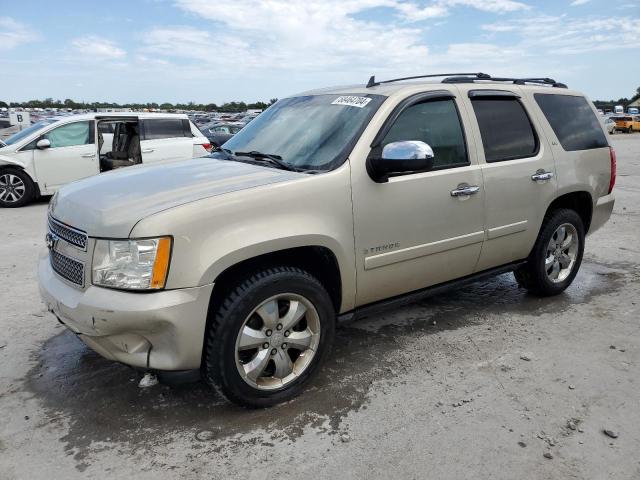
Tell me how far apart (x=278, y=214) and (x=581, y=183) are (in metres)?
3.05

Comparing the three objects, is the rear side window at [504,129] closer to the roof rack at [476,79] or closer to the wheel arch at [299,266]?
the roof rack at [476,79]

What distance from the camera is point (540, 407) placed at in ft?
9.77

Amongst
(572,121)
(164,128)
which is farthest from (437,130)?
(164,128)

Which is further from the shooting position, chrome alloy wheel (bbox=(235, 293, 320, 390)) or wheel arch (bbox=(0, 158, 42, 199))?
wheel arch (bbox=(0, 158, 42, 199))

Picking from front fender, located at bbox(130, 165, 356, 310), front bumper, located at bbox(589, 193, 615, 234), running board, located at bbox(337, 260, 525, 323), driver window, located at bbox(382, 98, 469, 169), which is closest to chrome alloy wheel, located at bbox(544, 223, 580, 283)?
front bumper, located at bbox(589, 193, 615, 234)

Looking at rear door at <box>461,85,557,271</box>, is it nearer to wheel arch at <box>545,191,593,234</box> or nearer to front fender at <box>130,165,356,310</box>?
wheel arch at <box>545,191,593,234</box>

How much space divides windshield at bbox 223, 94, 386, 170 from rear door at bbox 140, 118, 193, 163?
247 inches

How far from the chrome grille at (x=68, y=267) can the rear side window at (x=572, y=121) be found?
3751 millimetres

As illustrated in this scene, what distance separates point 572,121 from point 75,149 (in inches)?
335

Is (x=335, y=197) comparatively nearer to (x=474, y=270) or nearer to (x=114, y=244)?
(x=114, y=244)

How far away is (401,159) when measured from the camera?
309 centimetres

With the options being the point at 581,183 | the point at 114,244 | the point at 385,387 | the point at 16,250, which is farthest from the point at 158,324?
the point at 16,250

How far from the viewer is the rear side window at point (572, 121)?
448cm

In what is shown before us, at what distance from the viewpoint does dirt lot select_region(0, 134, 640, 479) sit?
2521 millimetres
